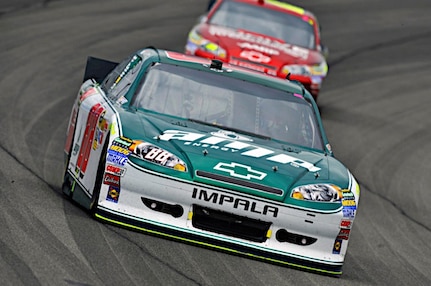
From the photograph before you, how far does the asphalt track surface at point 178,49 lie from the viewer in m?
6.47

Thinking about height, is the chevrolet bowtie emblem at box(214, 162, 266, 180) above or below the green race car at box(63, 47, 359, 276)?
above

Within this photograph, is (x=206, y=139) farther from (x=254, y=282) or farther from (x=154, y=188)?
(x=254, y=282)

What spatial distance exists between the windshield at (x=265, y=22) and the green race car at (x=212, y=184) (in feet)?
22.4

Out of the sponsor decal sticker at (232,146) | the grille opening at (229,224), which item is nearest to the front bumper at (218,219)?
the grille opening at (229,224)

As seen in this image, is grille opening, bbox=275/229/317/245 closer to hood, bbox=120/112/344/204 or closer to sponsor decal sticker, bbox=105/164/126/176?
hood, bbox=120/112/344/204

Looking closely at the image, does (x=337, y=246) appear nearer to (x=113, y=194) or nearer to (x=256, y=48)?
(x=113, y=194)

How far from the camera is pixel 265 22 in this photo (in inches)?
588

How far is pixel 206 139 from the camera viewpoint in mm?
7309

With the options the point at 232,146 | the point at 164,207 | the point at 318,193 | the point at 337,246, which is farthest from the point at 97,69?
the point at 337,246

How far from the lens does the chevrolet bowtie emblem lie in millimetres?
6902

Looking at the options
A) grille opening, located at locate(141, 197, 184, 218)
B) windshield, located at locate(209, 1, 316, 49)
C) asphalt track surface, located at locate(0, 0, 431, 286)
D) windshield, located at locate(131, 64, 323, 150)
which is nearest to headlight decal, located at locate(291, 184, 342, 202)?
asphalt track surface, located at locate(0, 0, 431, 286)

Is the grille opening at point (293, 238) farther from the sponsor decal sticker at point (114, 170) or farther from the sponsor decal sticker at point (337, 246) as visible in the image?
the sponsor decal sticker at point (114, 170)

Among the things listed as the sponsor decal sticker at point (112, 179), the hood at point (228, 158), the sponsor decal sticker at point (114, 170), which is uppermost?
the hood at point (228, 158)

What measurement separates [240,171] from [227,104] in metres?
1.22
